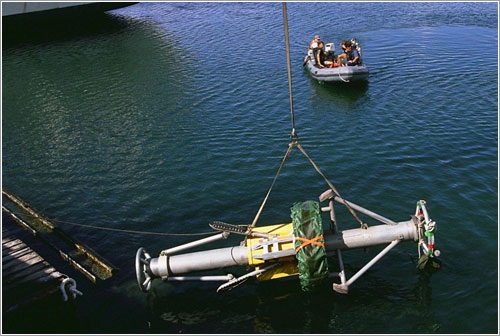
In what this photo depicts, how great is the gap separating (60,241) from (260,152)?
438 inches

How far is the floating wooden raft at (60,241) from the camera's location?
644 inches

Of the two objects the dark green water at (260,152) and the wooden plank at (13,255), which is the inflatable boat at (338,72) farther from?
the wooden plank at (13,255)

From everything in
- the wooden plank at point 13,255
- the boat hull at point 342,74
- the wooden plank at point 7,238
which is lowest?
the wooden plank at point 13,255

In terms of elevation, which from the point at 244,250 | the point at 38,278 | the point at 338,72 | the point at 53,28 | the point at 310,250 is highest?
the point at 53,28

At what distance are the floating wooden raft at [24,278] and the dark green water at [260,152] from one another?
1.28 m

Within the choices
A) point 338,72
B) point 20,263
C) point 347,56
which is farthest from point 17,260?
point 347,56

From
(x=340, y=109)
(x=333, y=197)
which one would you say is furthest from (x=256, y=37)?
(x=333, y=197)

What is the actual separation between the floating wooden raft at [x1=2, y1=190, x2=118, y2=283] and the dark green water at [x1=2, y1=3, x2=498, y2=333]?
51 cm

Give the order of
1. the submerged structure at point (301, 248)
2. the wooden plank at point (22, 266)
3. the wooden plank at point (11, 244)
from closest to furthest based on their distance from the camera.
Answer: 1. the submerged structure at point (301, 248)
2. the wooden plank at point (22, 266)
3. the wooden plank at point (11, 244)

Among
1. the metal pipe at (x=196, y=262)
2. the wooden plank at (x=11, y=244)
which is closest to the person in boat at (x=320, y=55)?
the metal pipe at (x=196, y=262)

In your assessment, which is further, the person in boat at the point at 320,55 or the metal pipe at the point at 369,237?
the person in boat at the point at 320,55

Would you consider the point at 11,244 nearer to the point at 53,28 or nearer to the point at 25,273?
the point at 25,273

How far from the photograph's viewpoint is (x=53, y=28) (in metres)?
53.1

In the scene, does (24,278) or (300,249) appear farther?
(24,278)
